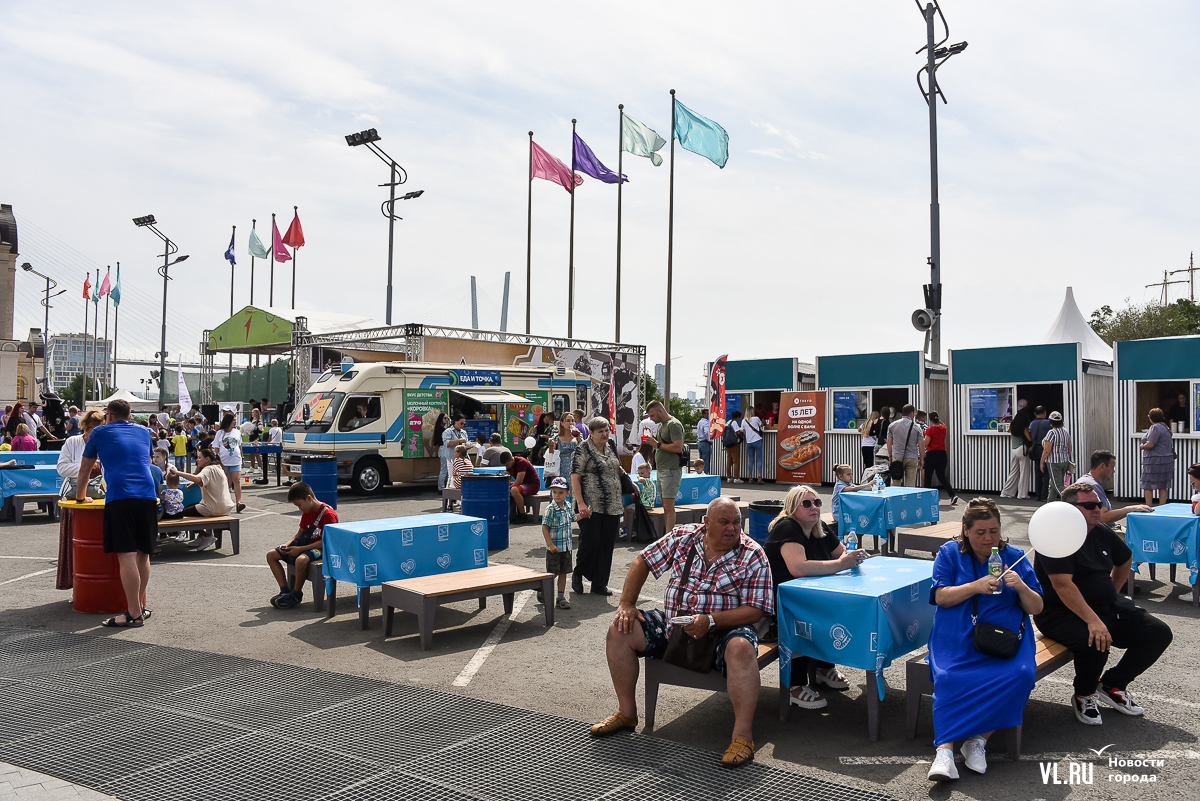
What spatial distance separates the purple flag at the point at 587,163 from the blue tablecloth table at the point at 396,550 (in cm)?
2717

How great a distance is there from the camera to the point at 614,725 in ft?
15.4

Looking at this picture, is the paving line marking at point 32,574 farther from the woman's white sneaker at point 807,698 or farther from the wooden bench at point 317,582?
the woman's white sneaker at point 807,698

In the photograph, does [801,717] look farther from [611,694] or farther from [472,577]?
[472,577]

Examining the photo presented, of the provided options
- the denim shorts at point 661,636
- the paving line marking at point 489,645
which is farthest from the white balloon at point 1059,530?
the paving line marking at point 489,645

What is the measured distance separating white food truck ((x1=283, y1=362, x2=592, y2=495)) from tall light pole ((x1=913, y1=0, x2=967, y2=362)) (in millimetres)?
9236

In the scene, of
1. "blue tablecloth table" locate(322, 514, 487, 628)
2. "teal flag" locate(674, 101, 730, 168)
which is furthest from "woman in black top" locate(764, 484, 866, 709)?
"teal flag" locate(674, 101, 730, 168)

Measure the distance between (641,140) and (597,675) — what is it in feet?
96.8

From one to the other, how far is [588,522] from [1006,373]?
13.2 metres

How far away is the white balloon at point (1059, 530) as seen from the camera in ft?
15.4

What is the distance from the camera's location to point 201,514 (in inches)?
425

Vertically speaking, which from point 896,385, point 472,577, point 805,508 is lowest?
point 472,577

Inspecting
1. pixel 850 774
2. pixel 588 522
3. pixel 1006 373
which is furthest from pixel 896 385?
pixel 850 774

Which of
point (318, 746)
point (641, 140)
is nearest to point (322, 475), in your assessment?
point (318, 746)

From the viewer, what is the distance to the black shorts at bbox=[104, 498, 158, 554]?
23.4ft
